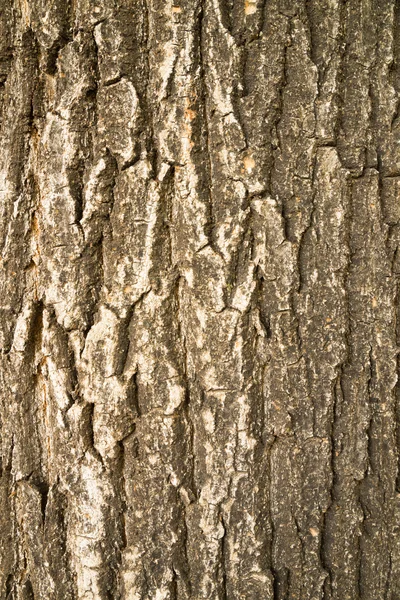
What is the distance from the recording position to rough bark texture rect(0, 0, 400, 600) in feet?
3.24

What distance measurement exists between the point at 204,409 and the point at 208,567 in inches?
13.1

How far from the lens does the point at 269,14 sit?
98 centimetres

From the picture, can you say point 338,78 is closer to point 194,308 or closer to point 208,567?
point 194,308

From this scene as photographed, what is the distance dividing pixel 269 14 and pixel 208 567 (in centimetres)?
114

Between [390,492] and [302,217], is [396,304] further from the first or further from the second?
[390,492]

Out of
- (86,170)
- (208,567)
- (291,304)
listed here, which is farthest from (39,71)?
(208,567)

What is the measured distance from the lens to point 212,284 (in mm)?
999

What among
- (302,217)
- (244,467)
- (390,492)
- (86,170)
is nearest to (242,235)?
(302,217)

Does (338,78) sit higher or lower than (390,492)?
higher

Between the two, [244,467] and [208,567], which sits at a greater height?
[244,467]

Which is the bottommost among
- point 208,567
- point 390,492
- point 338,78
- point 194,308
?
point 208,567

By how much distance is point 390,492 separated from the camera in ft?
3.48

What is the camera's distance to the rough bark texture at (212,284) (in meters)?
0.99

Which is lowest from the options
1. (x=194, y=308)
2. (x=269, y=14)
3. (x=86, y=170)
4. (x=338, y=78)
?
(x=194, y=308)
